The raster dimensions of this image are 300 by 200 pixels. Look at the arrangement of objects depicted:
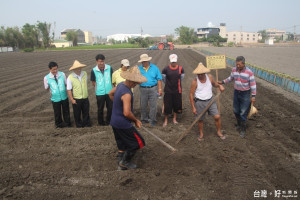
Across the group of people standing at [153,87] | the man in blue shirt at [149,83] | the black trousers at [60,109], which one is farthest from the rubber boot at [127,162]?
the black trousers at [60,109]

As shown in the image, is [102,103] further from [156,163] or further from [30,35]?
[30,35]

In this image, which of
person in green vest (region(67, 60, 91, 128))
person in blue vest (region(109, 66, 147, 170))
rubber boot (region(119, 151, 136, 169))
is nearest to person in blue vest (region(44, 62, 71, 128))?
person in green vest (region(67, 60, 91, 128))

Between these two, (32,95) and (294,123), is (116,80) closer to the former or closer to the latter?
(294,123)

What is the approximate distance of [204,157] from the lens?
3979 millimetres

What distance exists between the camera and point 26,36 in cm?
6719

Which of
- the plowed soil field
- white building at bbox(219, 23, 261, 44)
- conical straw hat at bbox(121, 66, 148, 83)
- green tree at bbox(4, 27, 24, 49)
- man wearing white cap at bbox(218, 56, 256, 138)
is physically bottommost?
the plowed soil field

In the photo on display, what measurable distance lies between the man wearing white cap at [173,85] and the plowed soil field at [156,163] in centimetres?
50

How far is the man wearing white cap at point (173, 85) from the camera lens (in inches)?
208

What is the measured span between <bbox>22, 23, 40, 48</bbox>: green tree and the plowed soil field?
233ft

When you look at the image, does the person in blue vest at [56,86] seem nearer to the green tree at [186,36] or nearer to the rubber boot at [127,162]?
the rubber boot at [127,162]

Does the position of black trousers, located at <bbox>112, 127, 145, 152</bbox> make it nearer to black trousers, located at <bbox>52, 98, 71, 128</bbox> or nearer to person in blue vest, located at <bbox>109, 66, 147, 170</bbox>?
person in blue vest, located at <bbox>109, 66, 147, 170</bbox>

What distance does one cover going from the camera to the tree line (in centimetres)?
6456

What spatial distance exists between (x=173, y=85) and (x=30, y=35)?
73.7m

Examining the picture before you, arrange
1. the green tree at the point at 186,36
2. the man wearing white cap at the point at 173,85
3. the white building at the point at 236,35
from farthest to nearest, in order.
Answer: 1. the white building at the point at 236,35
2. the green tree at the point at 186,36
3. the man wearing white cap at the point at 173,85
